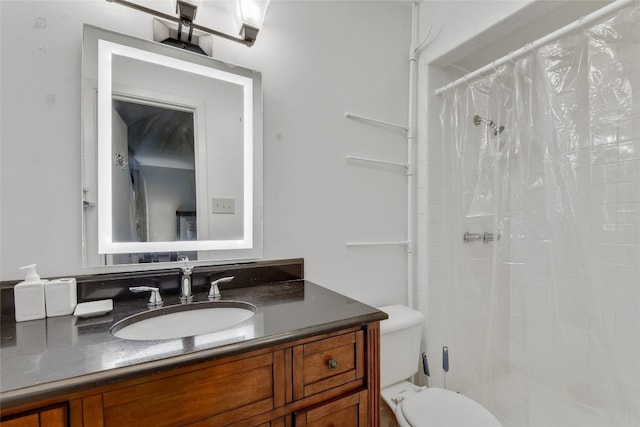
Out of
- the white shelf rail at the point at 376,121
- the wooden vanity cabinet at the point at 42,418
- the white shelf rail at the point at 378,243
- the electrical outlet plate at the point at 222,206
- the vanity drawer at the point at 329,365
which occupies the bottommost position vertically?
the vanity drawer at the point at 329,365

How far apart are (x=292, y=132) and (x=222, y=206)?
1.58 ft

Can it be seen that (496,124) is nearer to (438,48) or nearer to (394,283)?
(438,48)

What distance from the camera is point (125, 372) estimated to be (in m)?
0.57

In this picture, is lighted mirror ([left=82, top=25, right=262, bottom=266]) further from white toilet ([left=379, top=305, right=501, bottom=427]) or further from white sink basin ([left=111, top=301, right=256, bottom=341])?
white toilet ([left=379, top=305, right=501, bottom=427])

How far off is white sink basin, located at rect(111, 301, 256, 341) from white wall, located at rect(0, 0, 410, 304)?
293 mm

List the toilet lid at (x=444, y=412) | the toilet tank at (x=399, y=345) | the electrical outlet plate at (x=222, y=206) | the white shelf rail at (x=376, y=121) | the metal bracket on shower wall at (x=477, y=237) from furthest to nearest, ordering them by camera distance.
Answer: the metal bracket on shower wall at (x=477, y=237)
the white shelf rail at (x=376, y=121)
the toilet tank at (x=399, y=345)
the electrical outlet plate at (x=222, y=206)
the toilet lid at (x=444, y=412)

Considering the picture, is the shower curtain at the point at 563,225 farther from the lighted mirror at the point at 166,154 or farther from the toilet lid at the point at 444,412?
the lighted mirror at the point at 166,154

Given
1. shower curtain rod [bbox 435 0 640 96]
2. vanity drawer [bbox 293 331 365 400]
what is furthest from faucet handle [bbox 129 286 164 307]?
shower curtain rod [bbox 435 0 640 96]

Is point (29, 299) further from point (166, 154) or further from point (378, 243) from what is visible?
point (378, 243)

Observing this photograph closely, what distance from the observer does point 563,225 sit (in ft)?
4.28

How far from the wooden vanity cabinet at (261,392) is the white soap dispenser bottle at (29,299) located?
1.49ft

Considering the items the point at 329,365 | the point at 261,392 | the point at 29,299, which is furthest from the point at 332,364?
the point at 29,299

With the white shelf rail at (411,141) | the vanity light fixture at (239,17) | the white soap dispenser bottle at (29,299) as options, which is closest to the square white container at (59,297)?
the white soap dispenser bottle at (29,299)

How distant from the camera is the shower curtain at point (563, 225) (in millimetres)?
1228
